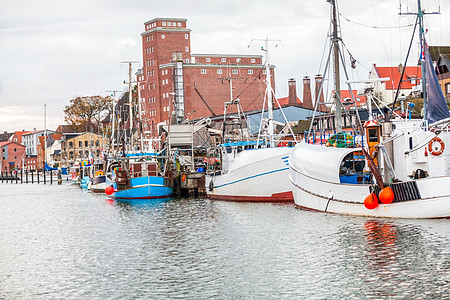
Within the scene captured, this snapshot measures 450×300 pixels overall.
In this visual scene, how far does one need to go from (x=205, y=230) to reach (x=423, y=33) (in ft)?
46.7

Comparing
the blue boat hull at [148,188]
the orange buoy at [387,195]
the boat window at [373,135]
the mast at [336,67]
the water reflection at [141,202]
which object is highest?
the mast at [336,67]

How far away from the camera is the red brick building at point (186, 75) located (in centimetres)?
12650

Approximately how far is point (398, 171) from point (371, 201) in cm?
266

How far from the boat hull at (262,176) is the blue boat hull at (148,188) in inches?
403

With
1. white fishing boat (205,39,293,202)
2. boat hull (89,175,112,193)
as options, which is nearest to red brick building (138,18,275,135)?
boat hull (89,175,112,193)

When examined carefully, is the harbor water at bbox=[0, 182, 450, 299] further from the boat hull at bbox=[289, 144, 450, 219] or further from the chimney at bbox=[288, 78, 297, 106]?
the chimney at bbox=[288, 78, 297, 106]

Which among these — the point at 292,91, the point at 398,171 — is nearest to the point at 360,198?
the point at 398,171

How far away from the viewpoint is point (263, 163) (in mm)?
43281

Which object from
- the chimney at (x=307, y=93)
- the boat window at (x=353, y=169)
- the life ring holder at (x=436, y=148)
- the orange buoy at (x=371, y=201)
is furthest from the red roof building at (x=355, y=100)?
the chimney at (x=307, y=93)

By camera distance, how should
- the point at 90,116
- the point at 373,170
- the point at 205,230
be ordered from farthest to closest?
1. the point at 90,116
2. the point at 205,230
3. the point at 373,170

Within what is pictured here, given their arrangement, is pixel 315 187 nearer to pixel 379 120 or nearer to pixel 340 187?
pixel 340 187

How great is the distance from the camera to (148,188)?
54.6 m

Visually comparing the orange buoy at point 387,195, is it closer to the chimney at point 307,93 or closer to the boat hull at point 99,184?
the boat hull at point 99,184

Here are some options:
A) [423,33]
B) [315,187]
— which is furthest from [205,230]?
[423,33]
